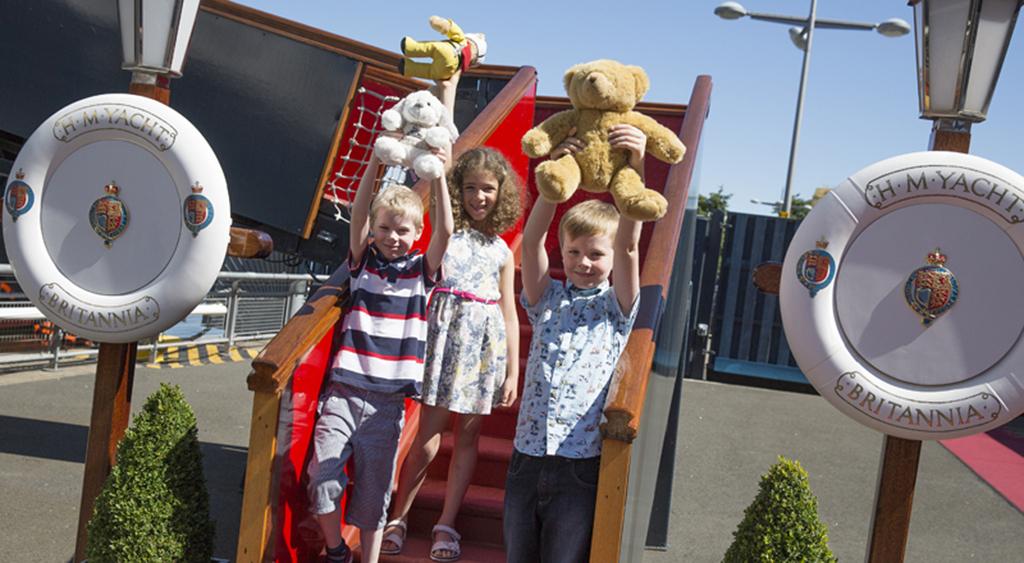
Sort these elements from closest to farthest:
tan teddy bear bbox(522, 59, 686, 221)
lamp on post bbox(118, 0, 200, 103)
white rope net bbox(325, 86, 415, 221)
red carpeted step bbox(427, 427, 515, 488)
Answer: tan teddy bear bbox(522, 59, 686, 221)
lamp on post bbox(118, 0, 200, 103)
red carpeted step bbox(427, 427, 515, 488)
white rope net bbox(325, 86, 415, 221)

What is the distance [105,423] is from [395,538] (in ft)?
4.28

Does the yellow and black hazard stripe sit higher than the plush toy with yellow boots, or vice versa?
the plush toy with yellow boots

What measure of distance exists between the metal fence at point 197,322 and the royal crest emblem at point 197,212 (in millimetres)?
3247

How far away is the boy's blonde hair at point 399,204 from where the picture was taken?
2.52m

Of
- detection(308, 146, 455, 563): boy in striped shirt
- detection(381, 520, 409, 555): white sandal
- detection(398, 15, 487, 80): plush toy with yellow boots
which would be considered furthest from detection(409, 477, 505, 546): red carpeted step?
detection(398, 15, 487, 80): plush toy with yellow boots

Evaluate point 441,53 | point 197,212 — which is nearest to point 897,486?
point 441,53

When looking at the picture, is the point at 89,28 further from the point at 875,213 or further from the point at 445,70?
the point at 875,213

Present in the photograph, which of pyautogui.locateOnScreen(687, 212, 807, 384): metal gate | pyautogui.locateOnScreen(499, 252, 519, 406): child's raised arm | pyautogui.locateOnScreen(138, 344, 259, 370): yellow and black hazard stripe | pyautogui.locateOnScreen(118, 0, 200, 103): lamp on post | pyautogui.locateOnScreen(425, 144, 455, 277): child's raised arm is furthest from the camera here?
pyautogui.locateOnScreen(687, 212, 807, 384): metal gate

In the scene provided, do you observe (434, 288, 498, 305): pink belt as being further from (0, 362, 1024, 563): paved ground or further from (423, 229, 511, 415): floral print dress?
(0, 362, 1024, 563): paved ground

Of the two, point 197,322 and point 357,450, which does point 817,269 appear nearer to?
point 357,450

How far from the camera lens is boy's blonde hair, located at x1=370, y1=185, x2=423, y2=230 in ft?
8.28

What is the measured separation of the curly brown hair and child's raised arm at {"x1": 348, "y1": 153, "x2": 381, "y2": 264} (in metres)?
0.36

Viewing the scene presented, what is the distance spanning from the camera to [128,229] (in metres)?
2.84

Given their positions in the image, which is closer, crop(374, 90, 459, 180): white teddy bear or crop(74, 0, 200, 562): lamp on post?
crop(374, 90, 459, 180): white teddy bear
